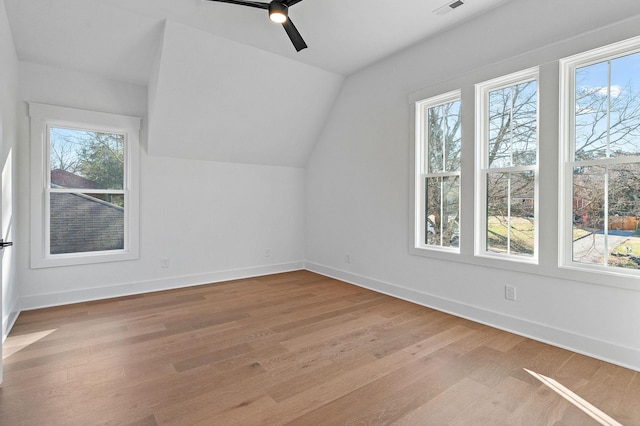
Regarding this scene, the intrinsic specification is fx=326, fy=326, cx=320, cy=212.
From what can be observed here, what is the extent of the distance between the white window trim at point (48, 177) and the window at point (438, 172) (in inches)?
142

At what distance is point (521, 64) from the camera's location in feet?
9.53

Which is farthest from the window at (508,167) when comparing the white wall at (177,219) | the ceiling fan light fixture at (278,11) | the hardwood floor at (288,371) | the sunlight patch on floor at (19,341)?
the sunlight patch on floor at (19,341)

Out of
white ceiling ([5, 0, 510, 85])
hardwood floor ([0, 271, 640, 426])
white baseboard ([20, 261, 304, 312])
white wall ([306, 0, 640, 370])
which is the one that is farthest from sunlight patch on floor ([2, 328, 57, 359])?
white wall ([306, 0, 640, 370])

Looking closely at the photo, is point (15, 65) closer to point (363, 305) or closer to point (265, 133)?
point (265, 133)

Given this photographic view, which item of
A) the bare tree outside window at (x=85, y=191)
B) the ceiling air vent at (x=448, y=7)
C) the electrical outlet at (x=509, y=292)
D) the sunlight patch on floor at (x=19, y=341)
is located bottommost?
the sunlight patch on floor at (x=19, y=341)

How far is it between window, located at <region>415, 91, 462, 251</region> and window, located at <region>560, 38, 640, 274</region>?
100cm

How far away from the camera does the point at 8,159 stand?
303 cm

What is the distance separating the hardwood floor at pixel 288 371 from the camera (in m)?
1.85

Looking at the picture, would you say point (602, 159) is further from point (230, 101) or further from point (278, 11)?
point (230, 101)

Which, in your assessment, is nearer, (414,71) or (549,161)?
(549,161)

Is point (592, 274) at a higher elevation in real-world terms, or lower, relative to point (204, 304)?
higher

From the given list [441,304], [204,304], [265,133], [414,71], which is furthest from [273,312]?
[414,71]

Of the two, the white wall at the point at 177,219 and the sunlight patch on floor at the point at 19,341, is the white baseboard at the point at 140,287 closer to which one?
the white wall at the point at 177,219

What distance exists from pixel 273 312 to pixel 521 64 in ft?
11.1
